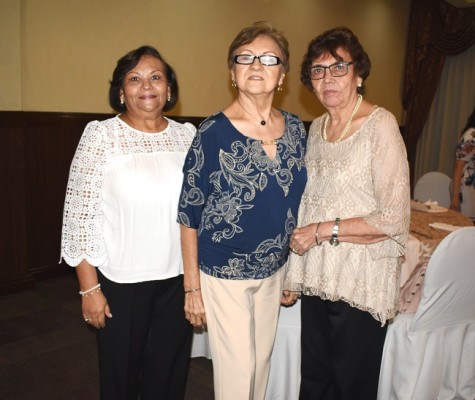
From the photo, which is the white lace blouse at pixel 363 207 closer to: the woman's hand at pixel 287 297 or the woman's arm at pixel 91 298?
the woman's hand at pixel 287 297

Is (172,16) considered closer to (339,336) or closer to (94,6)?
(94,6)

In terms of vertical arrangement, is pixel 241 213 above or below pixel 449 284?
above

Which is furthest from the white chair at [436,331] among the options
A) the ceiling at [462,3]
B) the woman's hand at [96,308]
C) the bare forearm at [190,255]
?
the ceiling at [462,3]

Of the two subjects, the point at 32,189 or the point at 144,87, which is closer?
the point at 144,87

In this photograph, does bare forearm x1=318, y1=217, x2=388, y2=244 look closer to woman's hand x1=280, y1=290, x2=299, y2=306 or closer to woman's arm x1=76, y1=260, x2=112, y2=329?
woman's hand x1=280, y1=290, x2=299, y2=306

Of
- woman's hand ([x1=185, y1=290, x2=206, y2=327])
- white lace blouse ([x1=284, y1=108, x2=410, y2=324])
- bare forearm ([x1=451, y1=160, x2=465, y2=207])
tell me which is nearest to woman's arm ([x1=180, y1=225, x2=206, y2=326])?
woman's hand ([x1=185, y1=290, x2=206, y2=327])

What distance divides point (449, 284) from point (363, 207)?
33.7 inches

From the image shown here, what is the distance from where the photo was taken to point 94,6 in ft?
13.6

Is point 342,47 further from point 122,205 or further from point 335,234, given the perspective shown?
point 122,205

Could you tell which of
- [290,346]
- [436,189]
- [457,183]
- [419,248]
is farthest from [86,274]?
[436,189]

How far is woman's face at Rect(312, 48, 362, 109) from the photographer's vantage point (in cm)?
174

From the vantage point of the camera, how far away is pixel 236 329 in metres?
1.66

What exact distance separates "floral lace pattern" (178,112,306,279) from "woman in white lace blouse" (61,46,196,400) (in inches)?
6.3

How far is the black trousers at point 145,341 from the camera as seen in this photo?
5.75ft
